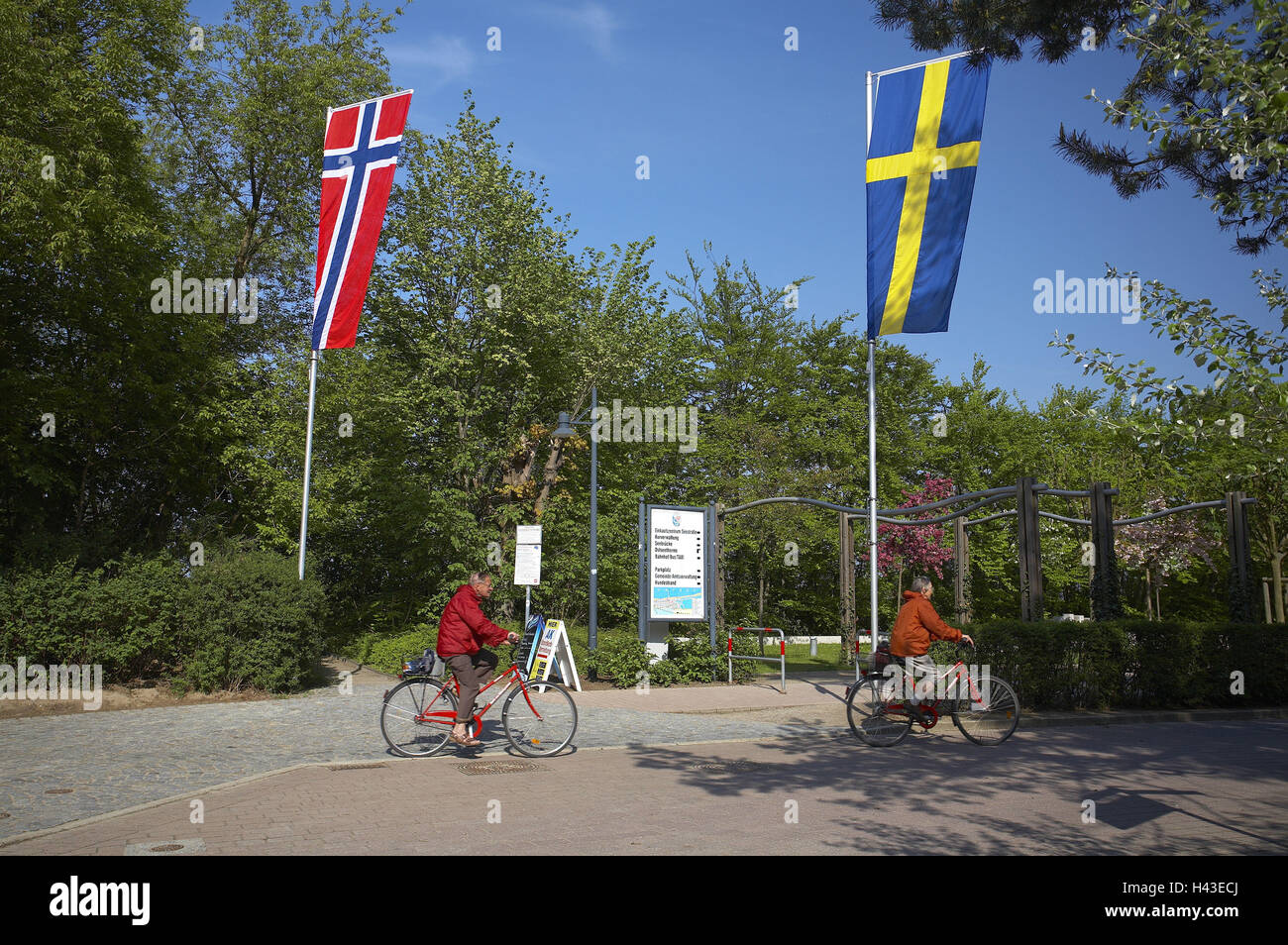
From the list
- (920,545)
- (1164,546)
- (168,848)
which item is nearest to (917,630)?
(168,848)

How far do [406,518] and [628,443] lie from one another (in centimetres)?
921

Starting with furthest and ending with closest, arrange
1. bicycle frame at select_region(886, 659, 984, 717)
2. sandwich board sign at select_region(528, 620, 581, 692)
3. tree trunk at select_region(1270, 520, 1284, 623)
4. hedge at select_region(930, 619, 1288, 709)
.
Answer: tree trunk at select_region(1270, 520, 1284, 623)
sandwich board sign at select_region(528, 620, 581, 692)
hedge at select_region(930, 619, 1288, 709)
bicycle frame at select_region(886, 659, 984, 717)

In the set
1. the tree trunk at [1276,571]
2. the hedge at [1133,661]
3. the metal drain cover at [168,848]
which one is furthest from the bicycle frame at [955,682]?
the tree trunk at [1276,571]

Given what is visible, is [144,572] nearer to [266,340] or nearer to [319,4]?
[266,340]

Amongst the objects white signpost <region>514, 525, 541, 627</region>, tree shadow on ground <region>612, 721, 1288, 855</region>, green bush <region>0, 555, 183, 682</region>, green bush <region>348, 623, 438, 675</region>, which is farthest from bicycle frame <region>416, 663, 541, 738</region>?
green bush <region>348, 623, 438, 675</region>

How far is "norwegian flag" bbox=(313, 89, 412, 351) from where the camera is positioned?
16.9 meters

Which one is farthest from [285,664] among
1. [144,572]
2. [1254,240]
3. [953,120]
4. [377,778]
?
[1254,240]

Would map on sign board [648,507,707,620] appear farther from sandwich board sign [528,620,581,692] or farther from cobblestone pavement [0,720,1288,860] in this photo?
cobblestone pavement [0,720,1288,860]

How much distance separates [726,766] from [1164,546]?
28217 millimetres

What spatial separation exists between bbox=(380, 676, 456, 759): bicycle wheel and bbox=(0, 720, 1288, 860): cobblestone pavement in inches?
13.0

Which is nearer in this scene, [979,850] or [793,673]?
[979,850]

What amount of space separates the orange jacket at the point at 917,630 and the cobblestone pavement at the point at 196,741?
2.27 metres

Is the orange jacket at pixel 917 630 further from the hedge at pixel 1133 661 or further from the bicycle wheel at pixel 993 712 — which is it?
the hedge at pixel 1133 661
